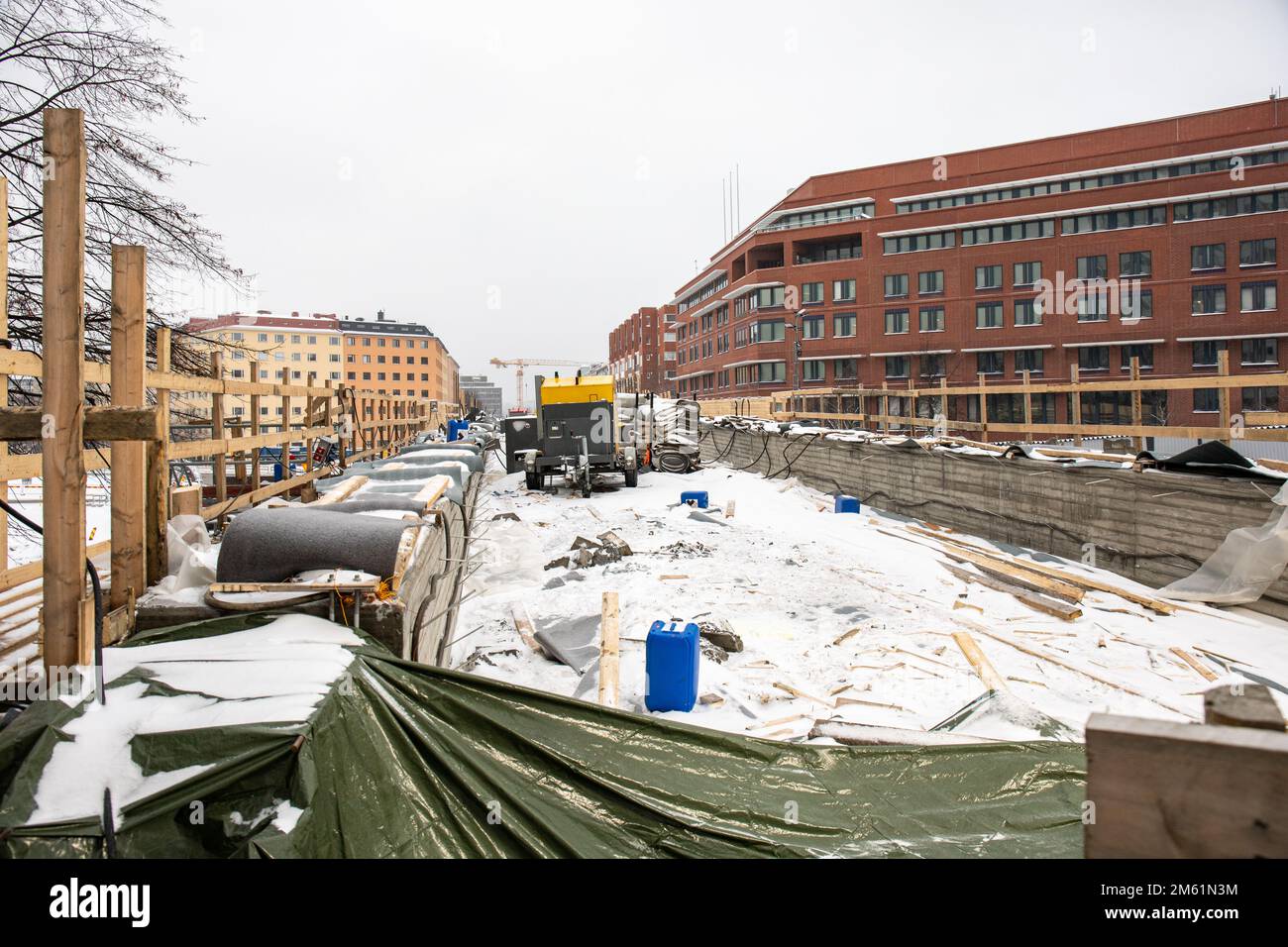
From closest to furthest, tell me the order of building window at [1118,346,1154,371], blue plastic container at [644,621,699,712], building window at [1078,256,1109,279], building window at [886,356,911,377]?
blue plastic container at [644,621,699,712], building window at [1118,346,1154,371], building window at [1078,256,1109,279], building window at [886,356,911,377]

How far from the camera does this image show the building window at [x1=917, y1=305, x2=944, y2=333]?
51156 mm

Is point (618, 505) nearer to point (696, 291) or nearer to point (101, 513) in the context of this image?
point (101, 513)

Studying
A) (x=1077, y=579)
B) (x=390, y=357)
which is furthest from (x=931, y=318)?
(x=390, y=357)

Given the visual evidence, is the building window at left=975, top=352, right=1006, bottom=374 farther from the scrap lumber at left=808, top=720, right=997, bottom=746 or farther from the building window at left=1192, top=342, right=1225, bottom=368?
the scrap lumber at left=808, top=720, right=997, bottom=746

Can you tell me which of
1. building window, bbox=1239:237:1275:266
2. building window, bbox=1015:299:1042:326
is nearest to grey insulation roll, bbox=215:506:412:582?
building window, bbox=1015:299:1042:326

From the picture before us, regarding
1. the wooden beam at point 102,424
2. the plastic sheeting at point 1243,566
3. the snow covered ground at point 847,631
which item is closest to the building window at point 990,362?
the snow covered ground at point 847,631

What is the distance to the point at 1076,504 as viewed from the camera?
12.0 metres

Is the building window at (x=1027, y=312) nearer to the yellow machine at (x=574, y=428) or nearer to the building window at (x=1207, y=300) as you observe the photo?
the building window at (x=1207, y=300)

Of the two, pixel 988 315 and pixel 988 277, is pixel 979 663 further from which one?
pixel 988 277

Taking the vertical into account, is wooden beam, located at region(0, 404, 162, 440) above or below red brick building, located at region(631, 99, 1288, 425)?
below

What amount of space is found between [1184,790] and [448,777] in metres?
2.74

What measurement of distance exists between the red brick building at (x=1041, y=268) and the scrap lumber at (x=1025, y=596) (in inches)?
1324

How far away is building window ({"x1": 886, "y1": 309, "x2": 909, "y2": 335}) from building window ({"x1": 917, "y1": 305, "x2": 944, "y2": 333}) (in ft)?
3.21

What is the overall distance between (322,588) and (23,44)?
27.0 feet
